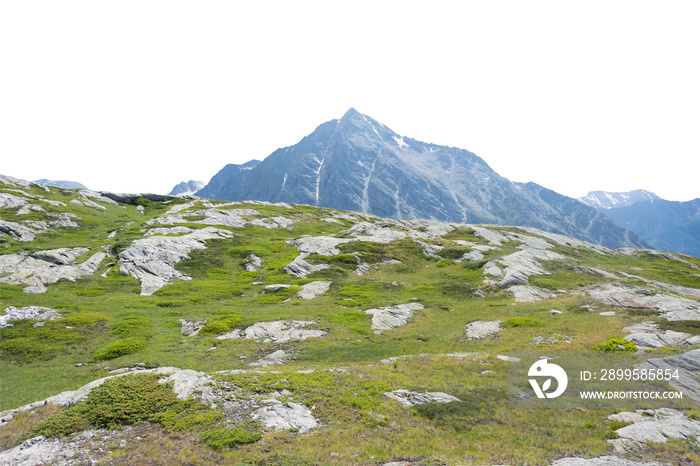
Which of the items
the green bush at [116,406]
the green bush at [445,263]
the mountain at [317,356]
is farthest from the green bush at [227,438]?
the green bush at [445,263]

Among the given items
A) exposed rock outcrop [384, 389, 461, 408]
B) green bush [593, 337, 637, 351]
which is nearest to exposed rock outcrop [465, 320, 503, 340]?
green bush [593, 337, 637, 351]

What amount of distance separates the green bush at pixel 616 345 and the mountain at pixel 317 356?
18 centimetres

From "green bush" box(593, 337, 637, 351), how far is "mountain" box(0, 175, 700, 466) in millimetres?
185

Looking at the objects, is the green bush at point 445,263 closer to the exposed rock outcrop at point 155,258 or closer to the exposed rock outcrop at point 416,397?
the exposed rock outcrop at point 416,397

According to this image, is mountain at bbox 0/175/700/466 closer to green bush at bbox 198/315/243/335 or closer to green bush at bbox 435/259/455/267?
green bush at bbox 198/315/243/335

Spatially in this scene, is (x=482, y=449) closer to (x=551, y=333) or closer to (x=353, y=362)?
(x=353, y=362)

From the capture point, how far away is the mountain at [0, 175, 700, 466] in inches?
553

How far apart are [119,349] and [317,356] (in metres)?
20.4

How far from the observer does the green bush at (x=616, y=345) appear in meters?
27.2

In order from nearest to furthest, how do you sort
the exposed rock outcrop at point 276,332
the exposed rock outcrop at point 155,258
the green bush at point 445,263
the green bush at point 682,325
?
the green bush at point 682,325 → the exposed rock outcrop at point 276,332 → the exposed rock outcrop at point 155,258 → the green bush at point 445,263

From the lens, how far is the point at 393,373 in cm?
2397

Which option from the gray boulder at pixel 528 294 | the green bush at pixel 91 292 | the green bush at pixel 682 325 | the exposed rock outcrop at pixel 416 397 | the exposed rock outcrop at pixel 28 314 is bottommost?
the green bush at pixel 91 292

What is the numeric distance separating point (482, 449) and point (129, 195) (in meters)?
173

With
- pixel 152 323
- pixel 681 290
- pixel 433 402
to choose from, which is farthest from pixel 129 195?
pixel 681 290
